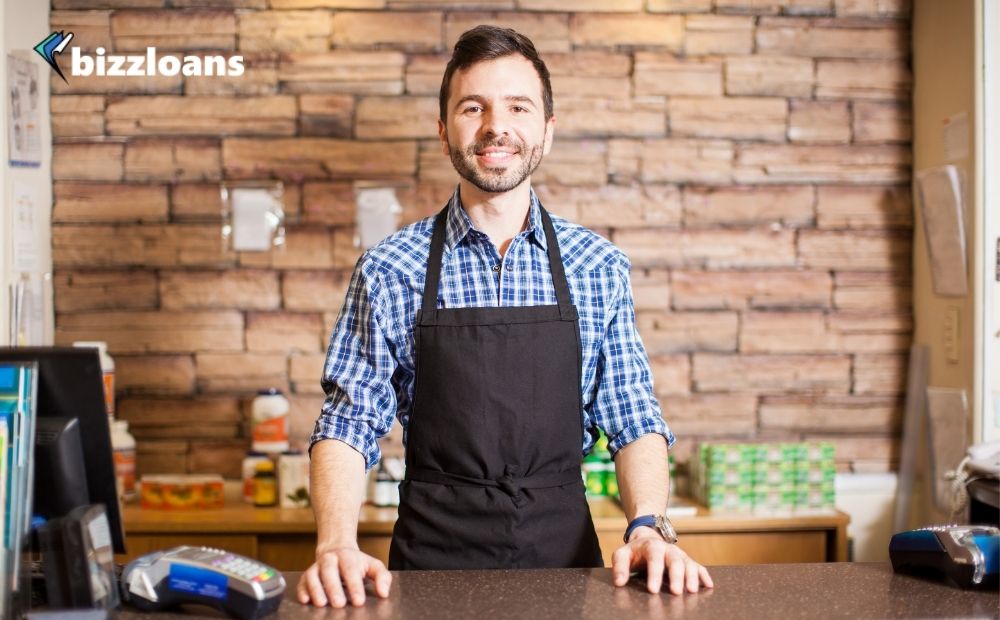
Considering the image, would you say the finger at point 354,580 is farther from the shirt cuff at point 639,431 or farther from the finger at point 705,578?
the shirt cuff at point 639,431

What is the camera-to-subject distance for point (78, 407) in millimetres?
1460

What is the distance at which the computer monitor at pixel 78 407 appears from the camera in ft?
4.72

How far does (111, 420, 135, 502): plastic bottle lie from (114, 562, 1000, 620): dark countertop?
67.6 inches

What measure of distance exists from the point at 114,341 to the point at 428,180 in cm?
118

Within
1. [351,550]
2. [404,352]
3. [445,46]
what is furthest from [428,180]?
[351,550]

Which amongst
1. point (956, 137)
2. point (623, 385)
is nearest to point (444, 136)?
point (623, 385)

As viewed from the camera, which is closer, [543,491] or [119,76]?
[543,491]

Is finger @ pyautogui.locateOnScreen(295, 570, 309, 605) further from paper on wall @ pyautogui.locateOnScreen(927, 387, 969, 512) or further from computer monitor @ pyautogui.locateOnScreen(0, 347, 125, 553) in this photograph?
paper on wall @ pyautogui.locateOnScreen(927, 387, 969, 512)

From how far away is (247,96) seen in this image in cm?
341

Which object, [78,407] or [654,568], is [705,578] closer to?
[654,568]

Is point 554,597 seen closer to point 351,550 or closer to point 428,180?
point 351,550

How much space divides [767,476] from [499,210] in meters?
1.50

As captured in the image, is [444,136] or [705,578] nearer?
[705,578]

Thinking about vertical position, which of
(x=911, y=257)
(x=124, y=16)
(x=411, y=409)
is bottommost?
(x=411, y=409)
